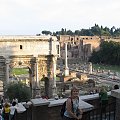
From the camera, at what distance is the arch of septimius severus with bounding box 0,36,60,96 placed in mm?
24672

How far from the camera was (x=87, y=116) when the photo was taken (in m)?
5.34

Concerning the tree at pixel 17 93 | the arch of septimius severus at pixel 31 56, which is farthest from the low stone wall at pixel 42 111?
the arch of septimius severus at pixel 31 56

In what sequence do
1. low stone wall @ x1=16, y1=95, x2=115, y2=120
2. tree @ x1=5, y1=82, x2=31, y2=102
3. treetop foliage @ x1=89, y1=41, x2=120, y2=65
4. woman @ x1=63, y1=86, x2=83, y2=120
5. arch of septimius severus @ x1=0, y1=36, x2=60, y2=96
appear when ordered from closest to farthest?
woman @ x1=63, y1=86, x2=83, y2=120 < low stone wall @ x1=16, y1=95, x2=115, y2=120 < tree @ x1=5, y1=82, x2=31, y2=102 < arch of septimius severus @ x1=0, y1=36, x2=60, y2=96 < treetop foliage @ x1=89, y1=41, x2=120, y2=65

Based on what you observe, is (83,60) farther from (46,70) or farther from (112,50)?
(46,70)

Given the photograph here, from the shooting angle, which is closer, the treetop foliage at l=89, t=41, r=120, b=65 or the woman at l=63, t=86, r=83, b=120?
the woman at l=63, t=86, r=83, b=120

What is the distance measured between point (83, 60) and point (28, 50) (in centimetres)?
4754

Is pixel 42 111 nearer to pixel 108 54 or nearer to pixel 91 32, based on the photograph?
pixel 108 54

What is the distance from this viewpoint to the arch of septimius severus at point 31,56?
2467 centimetres

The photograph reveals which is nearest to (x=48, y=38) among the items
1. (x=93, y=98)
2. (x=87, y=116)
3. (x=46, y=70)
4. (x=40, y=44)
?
(x=40, y=44)

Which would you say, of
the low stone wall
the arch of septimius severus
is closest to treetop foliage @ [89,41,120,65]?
the arch of septimius severus

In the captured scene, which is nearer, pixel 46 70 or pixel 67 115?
pixel 67 115

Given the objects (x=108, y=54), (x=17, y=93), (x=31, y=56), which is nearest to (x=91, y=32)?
(x=108, y=54)

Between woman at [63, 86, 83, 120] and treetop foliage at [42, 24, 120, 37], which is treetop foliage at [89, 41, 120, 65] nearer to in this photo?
treetop foliage at [42, 24, 120, 37]

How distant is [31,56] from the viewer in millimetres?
25281
